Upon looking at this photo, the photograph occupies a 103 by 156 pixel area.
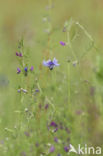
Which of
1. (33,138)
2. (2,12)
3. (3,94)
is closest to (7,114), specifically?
(3,94)

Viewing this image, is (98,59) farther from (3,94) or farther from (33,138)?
(3,94)

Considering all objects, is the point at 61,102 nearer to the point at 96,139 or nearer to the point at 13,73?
the point at 96,139

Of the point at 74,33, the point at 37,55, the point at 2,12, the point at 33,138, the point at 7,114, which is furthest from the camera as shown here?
the point at 2,12

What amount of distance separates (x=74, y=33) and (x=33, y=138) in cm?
67

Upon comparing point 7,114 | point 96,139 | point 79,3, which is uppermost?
point 79,3

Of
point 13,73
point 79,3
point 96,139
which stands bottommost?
point 96,139

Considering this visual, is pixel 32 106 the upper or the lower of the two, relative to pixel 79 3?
lower

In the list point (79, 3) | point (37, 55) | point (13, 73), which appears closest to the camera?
point (13, 73)

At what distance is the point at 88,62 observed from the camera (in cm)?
278

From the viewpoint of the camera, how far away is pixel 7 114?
2746 millimetres

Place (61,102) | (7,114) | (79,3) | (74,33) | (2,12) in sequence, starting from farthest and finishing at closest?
1. (2,12)
2. (79,3)
3. (7,114)
4. (61,102)
5. (74,33)

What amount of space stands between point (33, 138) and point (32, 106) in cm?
25

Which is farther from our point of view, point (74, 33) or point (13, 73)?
point (13, 73)

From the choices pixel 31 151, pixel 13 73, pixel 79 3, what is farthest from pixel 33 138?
pixel 79 3
